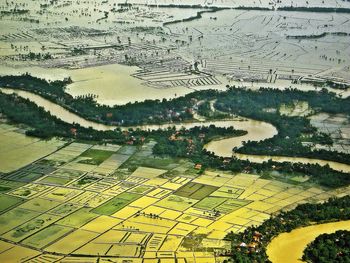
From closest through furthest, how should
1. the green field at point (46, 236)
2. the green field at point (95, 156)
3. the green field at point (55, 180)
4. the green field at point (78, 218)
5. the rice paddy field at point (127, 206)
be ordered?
the rice paddy field at point (127, 206), the green field at point (46, 236), the green field at point (78, 218), the green field at point (55, 180), the green field at point (95, 156)

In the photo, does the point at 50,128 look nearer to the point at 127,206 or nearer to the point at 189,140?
the point at 189,140

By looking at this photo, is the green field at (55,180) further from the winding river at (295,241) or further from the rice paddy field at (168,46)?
the rice paddy field at (168,46)

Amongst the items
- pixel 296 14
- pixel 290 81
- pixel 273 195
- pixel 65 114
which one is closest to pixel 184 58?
pixel 290 81

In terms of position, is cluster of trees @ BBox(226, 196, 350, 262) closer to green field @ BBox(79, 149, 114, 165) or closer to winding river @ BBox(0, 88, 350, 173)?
winding river @ BBox(0, 88, 350, 173)

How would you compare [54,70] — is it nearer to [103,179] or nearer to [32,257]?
[103,179]

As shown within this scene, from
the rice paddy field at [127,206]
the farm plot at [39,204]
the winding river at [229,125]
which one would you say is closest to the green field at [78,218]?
the rice paddy field at [127,206]
